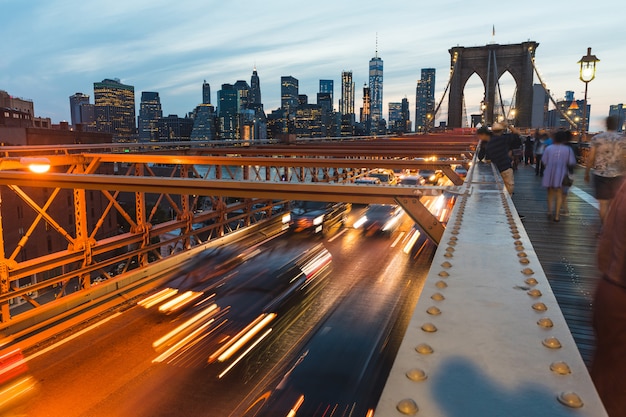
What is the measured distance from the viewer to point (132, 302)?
11438 millimetres

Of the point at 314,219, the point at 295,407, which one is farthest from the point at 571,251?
the point at 314,219

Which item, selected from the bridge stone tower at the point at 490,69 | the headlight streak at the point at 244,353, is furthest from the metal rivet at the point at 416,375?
the bridge stone tower at the point at 490,69

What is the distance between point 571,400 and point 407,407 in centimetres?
48

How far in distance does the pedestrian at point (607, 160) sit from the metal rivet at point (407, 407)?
799cm

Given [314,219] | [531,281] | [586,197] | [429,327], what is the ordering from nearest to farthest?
[429,327], [531,281], [586,197], [314,219]

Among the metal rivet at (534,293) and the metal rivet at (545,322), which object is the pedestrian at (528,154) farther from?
the metal rivet at (545,322)

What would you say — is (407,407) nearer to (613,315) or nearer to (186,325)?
(613,315)

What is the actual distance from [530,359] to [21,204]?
4656 centimetres

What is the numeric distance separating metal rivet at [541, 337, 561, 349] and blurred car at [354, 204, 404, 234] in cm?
2135

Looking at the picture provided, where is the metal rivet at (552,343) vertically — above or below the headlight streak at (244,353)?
above

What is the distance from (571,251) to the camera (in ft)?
25.5

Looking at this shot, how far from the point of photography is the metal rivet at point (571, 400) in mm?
1324

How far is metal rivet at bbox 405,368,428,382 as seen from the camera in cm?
144

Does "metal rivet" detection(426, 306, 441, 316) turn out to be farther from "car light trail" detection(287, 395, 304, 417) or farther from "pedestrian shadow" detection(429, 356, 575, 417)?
"car light trail" detection(287, 395, 304, 417)
